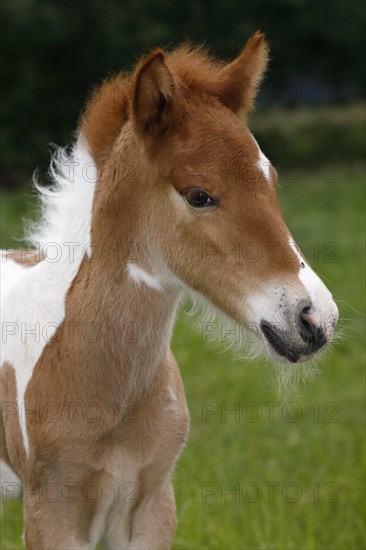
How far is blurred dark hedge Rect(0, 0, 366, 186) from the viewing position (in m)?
19.3

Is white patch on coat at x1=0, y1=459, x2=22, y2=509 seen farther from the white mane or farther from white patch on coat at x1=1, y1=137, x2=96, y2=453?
the white mane

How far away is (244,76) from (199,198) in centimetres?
63

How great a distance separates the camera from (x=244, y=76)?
10.6 feet

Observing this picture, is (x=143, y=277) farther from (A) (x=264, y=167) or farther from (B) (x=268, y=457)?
(B) (x=268, y=457)

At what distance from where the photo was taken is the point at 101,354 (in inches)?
127

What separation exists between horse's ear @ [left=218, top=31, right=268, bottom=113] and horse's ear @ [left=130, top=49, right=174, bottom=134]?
0.29 metres

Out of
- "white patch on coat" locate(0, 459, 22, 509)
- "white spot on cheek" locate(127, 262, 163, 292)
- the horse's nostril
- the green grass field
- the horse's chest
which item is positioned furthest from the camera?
the green grass field

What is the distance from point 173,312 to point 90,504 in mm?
785

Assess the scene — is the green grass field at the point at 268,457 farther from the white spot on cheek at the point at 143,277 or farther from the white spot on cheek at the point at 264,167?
the white spot on cheek at the point at 264,167

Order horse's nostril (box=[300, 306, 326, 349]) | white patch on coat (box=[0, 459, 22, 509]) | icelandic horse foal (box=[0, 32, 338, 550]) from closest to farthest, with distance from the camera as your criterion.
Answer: horse's nostril (box=[300, 306, 326, 349]) < icelandic horse foal (box=[0, 32, 338, 550]) < white patch on coat (box=[0, 459, 22, 509])

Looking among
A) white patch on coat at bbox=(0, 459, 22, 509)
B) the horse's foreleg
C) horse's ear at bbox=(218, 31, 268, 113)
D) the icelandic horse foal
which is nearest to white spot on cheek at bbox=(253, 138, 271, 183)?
the icelandic horse foal

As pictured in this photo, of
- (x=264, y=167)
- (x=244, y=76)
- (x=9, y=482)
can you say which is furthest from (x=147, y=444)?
(x=244, y=76)

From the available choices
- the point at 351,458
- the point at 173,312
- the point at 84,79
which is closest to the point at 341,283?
the point at 351,458

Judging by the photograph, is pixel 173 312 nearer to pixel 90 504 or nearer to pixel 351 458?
pixel 90 504
